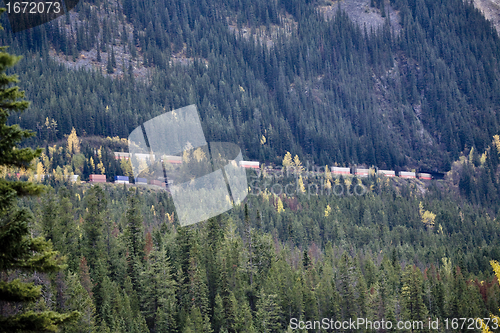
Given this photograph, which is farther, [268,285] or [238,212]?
[238,212]

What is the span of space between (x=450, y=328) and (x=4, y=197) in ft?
289

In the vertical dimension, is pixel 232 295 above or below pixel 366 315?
above

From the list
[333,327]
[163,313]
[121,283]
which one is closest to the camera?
Result: [163,313]

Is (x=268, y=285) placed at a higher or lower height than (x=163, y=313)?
lower

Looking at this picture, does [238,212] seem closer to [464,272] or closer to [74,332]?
[464,272]

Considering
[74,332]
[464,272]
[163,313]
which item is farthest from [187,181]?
[74,332]

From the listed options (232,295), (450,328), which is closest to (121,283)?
(232,295)

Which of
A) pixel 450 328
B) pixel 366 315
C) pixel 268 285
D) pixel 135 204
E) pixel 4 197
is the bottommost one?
pixel 450 328

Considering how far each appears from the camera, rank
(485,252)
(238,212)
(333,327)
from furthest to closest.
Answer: (238,212) → (485,252) → (333,327)

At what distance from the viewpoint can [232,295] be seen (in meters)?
71.6

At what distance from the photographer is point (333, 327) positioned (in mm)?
81500

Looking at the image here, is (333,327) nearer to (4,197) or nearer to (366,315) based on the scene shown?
(366,315)

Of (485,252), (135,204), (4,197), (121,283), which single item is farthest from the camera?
(485,252)

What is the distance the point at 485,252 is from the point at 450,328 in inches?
3123
